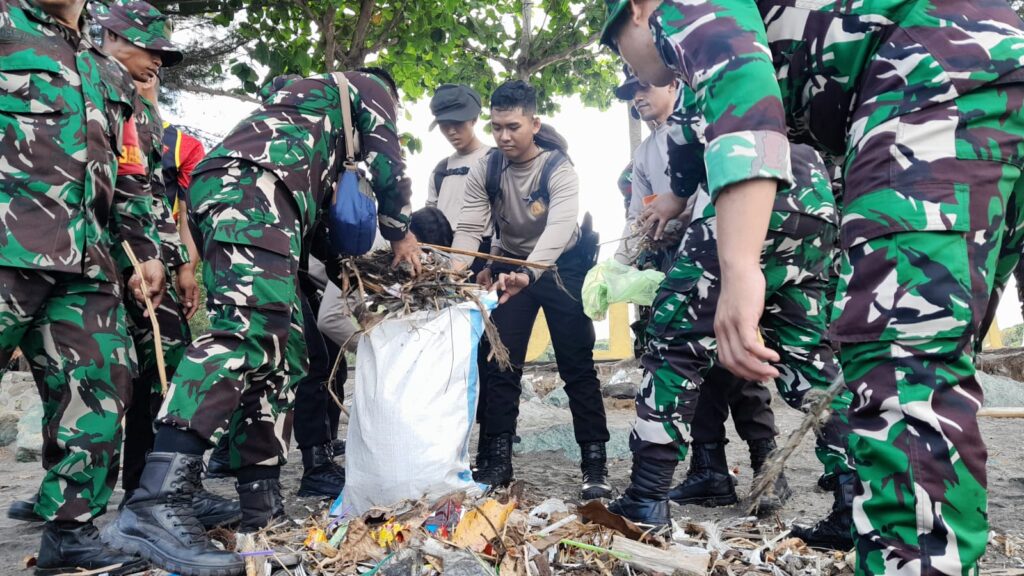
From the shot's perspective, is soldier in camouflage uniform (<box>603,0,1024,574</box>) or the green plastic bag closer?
soldier in camouflage uniform (<box>603,0,1024,574</box>)

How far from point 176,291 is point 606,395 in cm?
465

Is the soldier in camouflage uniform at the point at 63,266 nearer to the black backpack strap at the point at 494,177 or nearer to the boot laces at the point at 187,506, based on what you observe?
the boot laces at the point at 187,506

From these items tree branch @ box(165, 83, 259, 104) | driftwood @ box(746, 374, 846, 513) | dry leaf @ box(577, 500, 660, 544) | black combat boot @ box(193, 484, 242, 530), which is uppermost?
tree branch @ box(165, 83, 259, 104)

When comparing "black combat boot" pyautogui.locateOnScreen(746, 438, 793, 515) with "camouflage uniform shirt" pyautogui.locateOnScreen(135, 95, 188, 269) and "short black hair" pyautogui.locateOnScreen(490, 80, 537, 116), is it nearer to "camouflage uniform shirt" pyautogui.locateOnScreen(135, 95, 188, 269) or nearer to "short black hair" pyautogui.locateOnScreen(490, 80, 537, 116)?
"short black hair" pyautogui.locateOnScreen(490, 80, 537, 116)

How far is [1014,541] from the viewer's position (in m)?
2.51

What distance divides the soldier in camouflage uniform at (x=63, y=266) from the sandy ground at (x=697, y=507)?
373 mm

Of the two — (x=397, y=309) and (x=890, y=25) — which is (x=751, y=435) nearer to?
(x=397, y=309)

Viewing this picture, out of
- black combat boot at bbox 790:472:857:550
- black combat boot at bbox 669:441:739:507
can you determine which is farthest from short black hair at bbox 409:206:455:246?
black combat boot at bbox 790:472:857:550

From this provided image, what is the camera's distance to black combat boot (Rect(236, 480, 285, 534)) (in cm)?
271

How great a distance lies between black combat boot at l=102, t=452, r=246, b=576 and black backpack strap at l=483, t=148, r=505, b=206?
222 cm

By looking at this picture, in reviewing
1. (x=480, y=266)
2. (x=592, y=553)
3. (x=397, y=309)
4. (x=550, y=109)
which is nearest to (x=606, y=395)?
(x=480, y=266)

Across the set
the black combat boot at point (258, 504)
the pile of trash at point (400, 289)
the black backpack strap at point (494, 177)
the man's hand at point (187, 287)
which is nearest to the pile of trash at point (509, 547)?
the black combat boot at point (258, 504)

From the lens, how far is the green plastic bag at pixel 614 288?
3.24 metres

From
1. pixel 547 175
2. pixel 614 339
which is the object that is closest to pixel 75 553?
pixel 547 175
